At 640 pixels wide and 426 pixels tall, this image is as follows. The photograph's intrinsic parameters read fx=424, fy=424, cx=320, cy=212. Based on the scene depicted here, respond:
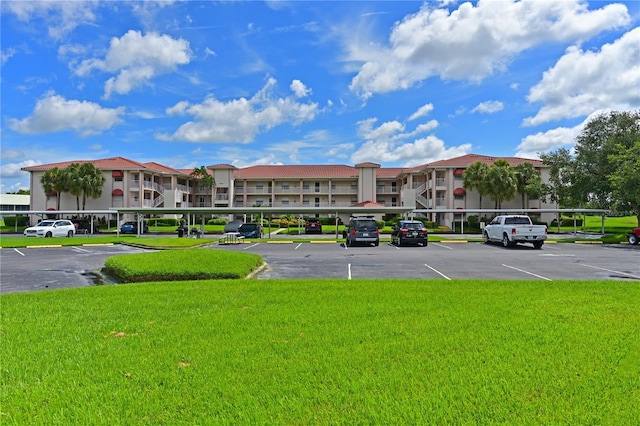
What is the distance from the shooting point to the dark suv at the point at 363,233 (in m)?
26.7

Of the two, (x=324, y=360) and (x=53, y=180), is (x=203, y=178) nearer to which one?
(x=53, y=180)

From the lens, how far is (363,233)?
2684 cm

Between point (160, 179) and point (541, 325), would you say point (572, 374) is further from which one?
point (160, 179)

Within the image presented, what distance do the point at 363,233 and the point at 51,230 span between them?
27.1m

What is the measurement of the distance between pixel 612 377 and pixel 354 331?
2888 mm

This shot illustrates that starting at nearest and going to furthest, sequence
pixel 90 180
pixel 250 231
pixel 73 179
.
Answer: pixel 250 231 → pixel 73 179 → pixel 90 180

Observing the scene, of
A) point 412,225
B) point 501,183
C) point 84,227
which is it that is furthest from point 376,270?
point 84,227

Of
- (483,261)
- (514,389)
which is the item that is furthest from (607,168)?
(514,389)

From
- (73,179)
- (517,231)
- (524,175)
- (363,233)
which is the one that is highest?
(524,175)

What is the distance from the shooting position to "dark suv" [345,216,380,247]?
26734mm

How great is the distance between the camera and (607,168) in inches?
1457

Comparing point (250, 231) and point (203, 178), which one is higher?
point (203, 178)

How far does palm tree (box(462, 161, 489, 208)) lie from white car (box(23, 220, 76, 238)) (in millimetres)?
41103

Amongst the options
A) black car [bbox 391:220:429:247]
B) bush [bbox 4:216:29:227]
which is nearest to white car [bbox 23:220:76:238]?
bush [bbox 4:216:29:227]
